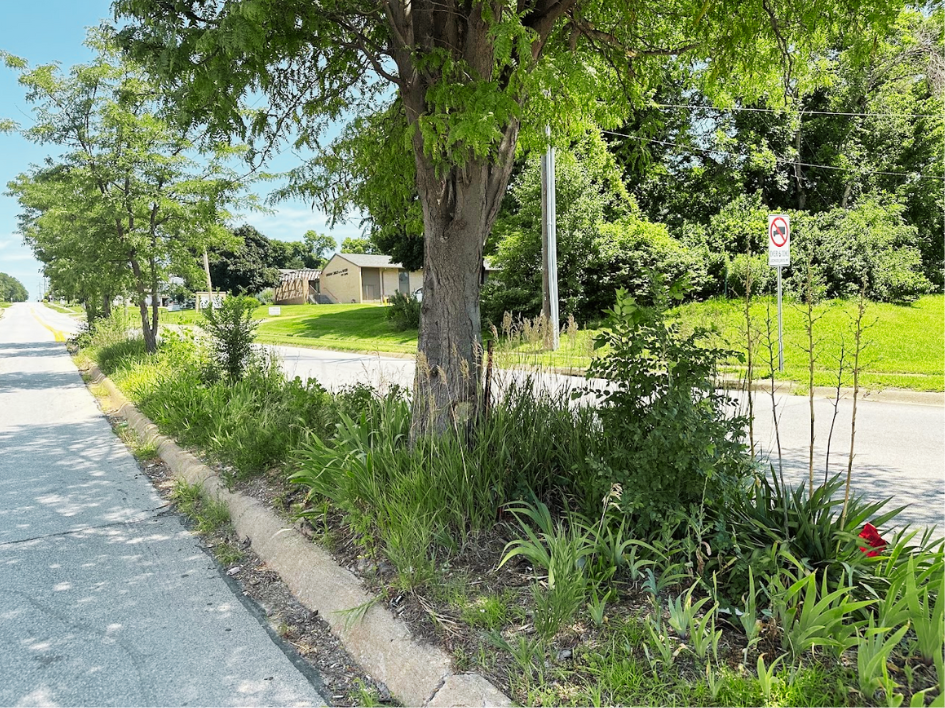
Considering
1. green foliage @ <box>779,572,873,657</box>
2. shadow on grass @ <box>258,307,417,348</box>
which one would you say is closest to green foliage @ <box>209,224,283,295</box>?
shadow on grass @ <box>258,307,417,348</box>

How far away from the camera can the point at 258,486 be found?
516 cm

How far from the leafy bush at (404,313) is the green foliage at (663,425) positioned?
22559mm

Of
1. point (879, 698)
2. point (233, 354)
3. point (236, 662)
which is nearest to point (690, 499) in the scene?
point (879, 698)

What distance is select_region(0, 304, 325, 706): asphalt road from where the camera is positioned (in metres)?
2.76

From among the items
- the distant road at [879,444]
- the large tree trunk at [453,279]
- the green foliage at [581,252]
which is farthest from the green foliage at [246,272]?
the large tree trunk at [453,279]

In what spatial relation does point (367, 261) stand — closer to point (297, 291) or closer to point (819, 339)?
point (297, 291)


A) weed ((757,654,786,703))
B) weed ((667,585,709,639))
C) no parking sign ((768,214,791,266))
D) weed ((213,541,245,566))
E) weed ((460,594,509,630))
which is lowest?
weed ((213,541,245,566))

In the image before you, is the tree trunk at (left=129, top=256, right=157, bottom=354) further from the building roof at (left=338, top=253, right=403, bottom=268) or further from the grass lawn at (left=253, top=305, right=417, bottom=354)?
the building roof at (left=338, top=253, right=403, bottom=268)

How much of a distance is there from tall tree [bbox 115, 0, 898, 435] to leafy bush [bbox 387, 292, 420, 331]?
20.8m

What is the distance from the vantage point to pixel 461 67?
4.00m

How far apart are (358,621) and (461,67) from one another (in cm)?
329

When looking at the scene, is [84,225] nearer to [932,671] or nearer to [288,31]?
A: [288,31]

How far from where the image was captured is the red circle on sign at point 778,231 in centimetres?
1070

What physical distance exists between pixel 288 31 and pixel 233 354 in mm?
5391
